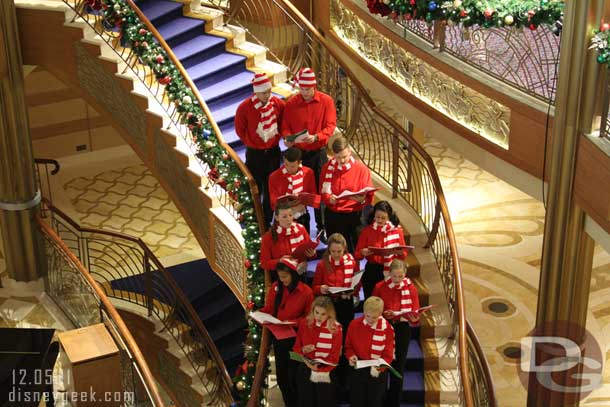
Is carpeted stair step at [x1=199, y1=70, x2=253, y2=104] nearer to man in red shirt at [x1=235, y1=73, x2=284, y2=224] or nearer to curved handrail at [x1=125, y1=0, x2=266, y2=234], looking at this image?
curved handrail at [x1=125, y1=0, x2=266, y2=234]

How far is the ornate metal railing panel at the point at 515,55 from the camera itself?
9.79 meters

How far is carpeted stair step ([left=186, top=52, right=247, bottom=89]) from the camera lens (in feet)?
39.0

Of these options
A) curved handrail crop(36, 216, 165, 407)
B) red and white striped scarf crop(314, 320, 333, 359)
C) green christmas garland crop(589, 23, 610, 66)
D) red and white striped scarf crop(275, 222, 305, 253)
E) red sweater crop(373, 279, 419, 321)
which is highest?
green christmas garland crop(589, 23, 610, 66)

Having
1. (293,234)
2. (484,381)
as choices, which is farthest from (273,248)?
(484,381)

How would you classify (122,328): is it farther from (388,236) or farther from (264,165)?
(388,236)

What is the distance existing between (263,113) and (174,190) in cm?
253

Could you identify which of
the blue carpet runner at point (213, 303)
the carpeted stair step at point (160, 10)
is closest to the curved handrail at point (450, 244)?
the carpeted stair step at point (160, 10)

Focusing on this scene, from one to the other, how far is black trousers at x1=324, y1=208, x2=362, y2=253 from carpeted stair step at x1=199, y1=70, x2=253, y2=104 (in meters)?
2.78

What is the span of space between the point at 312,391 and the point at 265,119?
267 centimetres

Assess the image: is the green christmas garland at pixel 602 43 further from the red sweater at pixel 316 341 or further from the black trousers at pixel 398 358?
the red sweater at pixel 316 341

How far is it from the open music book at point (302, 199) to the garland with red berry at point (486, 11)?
2.27 meters

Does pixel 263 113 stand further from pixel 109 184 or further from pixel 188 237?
pixel 109 184

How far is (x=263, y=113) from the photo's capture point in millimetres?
9672

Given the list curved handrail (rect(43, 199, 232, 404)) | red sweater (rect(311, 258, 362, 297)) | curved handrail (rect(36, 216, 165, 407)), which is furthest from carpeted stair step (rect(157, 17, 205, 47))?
red sweater (rect(311, 258, 362, 297))
